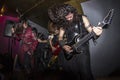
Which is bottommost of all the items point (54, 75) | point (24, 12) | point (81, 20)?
point (54, 75)

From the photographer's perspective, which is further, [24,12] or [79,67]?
[24,12]

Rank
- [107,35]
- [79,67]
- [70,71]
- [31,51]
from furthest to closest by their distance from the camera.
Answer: [31,51] < [107,35] < [70,71] < [79,67]

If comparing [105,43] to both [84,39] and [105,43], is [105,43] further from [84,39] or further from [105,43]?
[84,39]

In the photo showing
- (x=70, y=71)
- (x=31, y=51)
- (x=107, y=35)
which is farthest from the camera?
(x=31, y=51)

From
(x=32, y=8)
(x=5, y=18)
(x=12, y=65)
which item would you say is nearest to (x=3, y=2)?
(x=5, y=18)

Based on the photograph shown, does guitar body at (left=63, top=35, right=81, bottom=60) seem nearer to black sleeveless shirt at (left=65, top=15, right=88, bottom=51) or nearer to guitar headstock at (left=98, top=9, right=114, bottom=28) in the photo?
black sleeveless shirt at (left=65, top=15, right=88, bottom=51)

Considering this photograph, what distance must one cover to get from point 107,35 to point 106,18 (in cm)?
56

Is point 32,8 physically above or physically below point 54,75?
above

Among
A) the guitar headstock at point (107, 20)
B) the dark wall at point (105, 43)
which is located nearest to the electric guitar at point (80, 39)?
the guitar headstock at point (107, 20)

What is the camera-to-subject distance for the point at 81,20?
4773 mm

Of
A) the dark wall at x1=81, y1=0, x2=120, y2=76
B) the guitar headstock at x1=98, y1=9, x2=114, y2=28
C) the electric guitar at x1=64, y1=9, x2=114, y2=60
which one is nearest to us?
the electric guitar at x1=64, y1=9, x2=114, y2=60

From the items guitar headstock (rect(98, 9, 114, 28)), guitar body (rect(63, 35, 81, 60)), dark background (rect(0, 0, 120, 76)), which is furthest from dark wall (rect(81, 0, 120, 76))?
guitar body (rect(63, 35, 81, 60))

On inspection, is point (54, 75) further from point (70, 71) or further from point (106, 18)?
point (106, 18)

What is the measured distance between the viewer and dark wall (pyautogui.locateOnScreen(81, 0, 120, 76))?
16.4 ft
